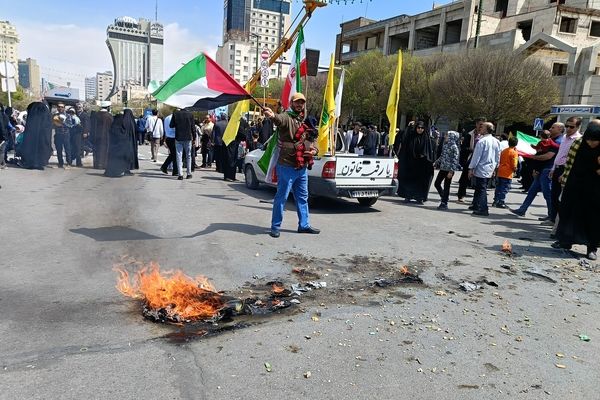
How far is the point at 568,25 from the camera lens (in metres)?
38.9

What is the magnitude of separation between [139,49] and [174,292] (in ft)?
357

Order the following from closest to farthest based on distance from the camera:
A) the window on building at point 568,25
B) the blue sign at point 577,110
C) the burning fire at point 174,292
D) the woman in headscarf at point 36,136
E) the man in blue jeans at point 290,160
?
1. the burning fire at point 174,292
2. the man in blue jeans at point 290,160
3. the woman in headscarf at point 36,136
4. the blue sign at point 577,110
5. the window on building at point 568,25

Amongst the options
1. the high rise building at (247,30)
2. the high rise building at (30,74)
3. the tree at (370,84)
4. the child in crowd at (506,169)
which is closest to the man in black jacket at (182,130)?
the child in crowd at (506,169)

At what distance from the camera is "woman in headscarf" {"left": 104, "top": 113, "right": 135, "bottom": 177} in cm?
1226

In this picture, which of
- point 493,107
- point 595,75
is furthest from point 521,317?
point 595,75

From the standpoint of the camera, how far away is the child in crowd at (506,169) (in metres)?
10.3

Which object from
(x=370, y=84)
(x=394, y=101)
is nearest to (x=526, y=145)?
(x=394, y=101)

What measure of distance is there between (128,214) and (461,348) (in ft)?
19.3

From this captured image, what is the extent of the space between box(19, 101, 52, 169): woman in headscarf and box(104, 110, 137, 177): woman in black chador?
1.80m

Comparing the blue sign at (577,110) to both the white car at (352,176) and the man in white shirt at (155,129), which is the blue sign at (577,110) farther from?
the man in white shirt at (155,129)

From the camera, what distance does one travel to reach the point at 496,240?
7250 mm

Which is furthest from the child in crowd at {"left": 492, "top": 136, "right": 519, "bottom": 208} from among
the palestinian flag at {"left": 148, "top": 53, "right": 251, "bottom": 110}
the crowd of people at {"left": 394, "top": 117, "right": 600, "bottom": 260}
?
the palestinian flag at {"left": 148, "top": 53, "right": 251, "bottom": 110}

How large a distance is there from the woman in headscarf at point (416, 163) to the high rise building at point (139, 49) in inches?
3766

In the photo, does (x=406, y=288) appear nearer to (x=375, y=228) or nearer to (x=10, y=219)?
(x=375, y=228)
